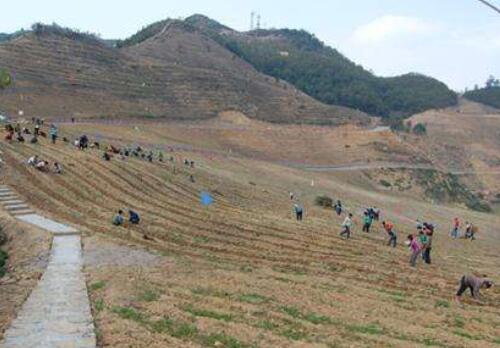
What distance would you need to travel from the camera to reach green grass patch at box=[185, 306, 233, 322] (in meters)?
16.7

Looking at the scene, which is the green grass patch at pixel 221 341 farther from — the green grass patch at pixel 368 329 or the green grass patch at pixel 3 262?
the green grass patch at pixel 3 262

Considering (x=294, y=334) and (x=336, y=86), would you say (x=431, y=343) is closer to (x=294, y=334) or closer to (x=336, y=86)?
(x=294, y=334)

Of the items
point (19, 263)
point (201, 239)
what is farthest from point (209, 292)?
point (201, 239)

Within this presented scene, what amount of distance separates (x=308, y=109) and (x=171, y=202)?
3875 inches

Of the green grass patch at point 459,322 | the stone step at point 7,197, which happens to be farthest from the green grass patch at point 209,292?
the stone step at point 7,197

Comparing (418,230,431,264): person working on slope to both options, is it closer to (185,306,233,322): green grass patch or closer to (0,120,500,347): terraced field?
(0,120,500,347): terraced field

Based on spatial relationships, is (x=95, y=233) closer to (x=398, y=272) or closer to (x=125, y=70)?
(x=398, y=272)

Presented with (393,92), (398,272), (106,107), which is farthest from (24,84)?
(393,92)

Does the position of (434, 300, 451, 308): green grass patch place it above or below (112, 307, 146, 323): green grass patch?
below

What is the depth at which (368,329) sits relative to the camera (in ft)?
56.2

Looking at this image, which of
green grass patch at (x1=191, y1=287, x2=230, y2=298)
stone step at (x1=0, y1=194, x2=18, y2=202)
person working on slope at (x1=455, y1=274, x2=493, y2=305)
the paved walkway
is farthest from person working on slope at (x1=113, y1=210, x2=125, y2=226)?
person working on slope at (x1=455, y1=274, x2=493, y2=305)

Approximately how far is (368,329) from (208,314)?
4.17 meters

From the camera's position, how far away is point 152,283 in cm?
1947

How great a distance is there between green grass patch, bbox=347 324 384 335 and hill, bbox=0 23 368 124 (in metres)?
75.1
